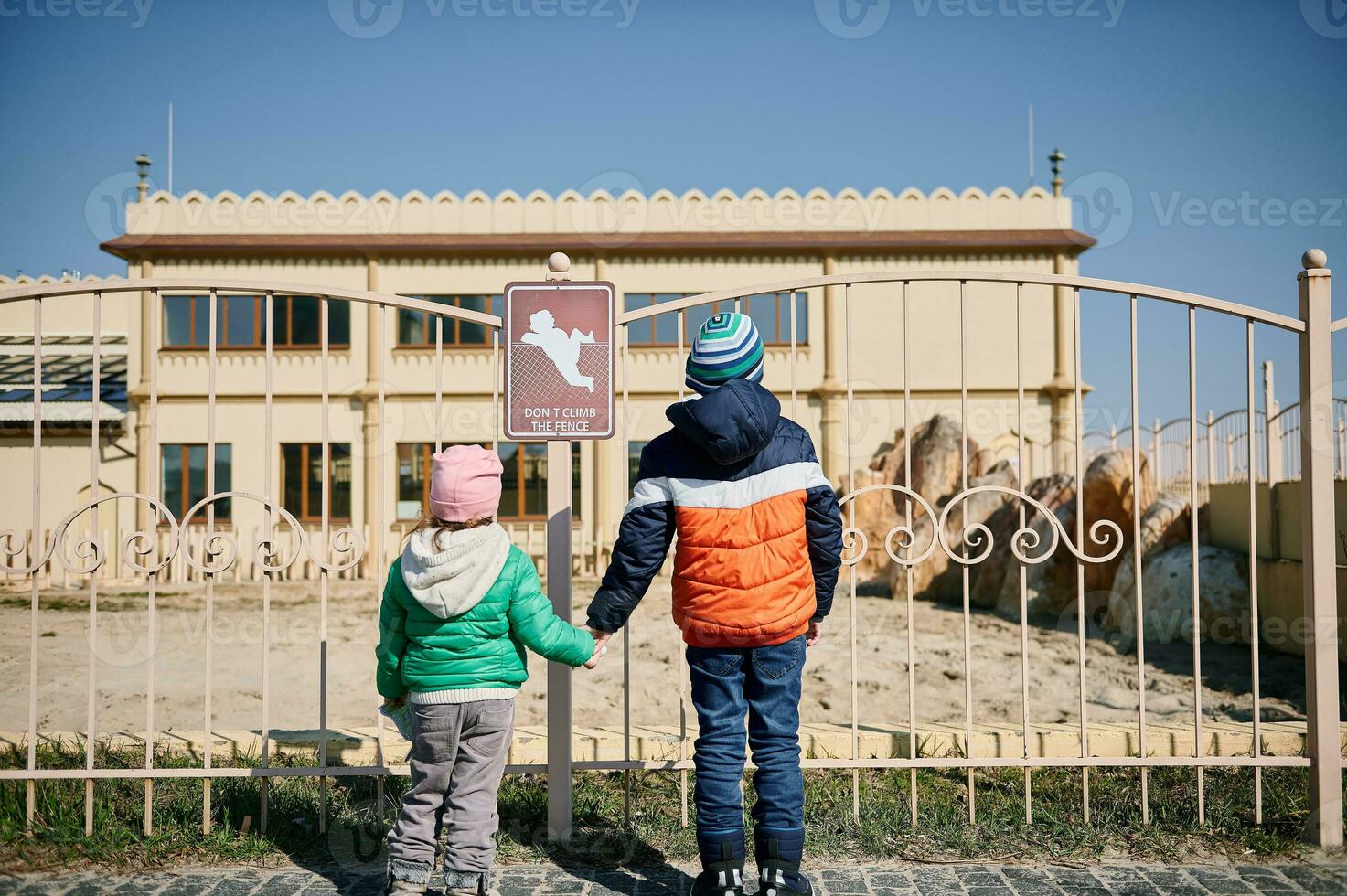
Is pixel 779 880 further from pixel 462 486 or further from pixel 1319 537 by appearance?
pixel 1319 537

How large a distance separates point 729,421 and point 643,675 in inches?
236

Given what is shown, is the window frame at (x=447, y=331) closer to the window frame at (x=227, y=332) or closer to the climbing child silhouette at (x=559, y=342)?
the window frame at (x=227, y=332)

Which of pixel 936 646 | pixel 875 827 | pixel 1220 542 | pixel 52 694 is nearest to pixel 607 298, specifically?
pixel 875 827

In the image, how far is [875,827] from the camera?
3816mm

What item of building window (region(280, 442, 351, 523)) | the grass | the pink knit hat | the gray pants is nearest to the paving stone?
the grass

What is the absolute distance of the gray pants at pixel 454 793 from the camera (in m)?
3.09

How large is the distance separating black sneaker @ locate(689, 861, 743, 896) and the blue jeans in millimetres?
97

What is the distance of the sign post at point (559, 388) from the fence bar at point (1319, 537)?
2.82 m

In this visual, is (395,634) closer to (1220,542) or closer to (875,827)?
(875,827)

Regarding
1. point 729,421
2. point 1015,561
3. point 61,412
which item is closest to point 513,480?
point 61,412

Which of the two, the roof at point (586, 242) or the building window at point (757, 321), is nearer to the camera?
the roof at point (586, 242)

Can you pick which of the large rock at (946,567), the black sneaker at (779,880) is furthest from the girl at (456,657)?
the large rock at (946,567)

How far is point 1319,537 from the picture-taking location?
12.7 feet

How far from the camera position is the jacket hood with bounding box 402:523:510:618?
3.04 meters
